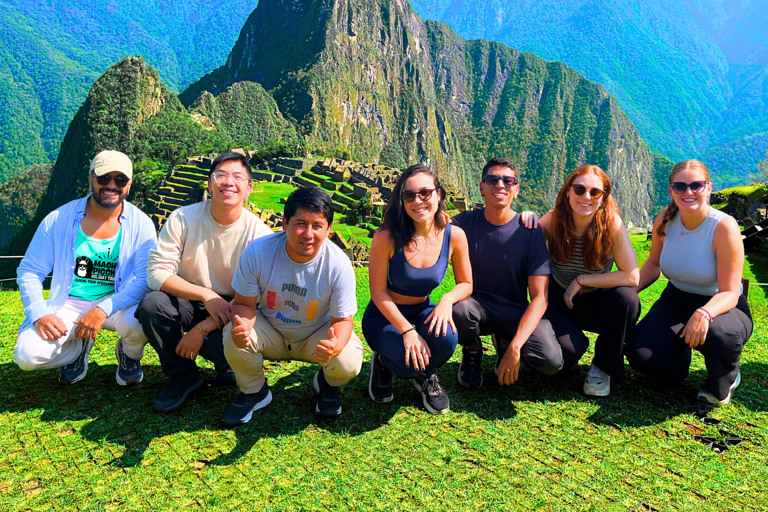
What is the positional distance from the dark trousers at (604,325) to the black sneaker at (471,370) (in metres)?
0.55

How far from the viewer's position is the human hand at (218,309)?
3141 mm

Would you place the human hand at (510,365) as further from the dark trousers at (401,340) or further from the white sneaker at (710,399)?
the white sneaker at (710,399)

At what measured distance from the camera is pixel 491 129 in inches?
7844

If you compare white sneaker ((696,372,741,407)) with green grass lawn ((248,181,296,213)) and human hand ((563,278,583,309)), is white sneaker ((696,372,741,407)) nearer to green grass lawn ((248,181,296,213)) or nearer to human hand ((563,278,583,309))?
human hand ((563,278,583,309))

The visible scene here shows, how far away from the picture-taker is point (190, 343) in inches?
124

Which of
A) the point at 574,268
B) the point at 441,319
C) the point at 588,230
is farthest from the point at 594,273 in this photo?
the point at 441,319

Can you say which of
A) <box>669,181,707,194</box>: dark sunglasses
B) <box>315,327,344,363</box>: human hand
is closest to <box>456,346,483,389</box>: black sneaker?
<box>315,327,344,363</box>: human hand

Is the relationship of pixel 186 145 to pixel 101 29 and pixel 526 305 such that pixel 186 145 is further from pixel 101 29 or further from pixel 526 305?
pixel 526 305

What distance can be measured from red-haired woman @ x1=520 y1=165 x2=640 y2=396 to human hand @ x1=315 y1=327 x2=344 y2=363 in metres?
1.53

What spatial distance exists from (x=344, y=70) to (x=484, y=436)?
139928 mm

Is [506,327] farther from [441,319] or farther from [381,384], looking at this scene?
[381,384]

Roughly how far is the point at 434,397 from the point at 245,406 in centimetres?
113

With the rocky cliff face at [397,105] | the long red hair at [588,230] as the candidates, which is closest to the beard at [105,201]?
the long red hair at [588,230]

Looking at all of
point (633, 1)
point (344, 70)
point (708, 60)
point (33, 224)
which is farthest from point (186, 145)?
point (633, 1)
